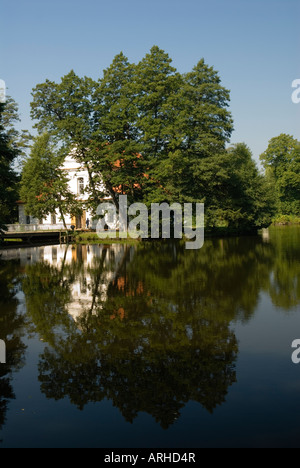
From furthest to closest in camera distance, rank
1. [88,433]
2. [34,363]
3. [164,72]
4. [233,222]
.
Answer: [233,222] → [164,72] → [34,363] → [88,433]

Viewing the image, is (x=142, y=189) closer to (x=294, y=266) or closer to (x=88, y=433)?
(x=294, y=266)

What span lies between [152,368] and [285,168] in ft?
301

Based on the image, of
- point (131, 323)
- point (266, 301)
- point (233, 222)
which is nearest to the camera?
point (131, 323)

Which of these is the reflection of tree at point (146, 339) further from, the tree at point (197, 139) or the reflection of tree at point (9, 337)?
the tree at point (197, 139)

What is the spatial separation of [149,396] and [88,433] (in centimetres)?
108

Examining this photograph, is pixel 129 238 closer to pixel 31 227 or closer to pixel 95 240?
pixel 95 240

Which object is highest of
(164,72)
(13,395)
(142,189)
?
(164,72)

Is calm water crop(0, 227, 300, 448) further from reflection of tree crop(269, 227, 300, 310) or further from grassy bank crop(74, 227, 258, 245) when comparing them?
grassy bank crop(74, 227, 258, 245)

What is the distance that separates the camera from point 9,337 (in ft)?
29.3

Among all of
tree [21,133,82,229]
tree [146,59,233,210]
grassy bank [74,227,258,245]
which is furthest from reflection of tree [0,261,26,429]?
tree [21,133,82,229]

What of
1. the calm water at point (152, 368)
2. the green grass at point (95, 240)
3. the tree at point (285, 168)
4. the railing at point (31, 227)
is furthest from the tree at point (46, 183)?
the tree at point (285, 168)

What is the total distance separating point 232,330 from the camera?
8.84 m

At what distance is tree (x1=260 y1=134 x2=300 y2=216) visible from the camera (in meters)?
90.8
